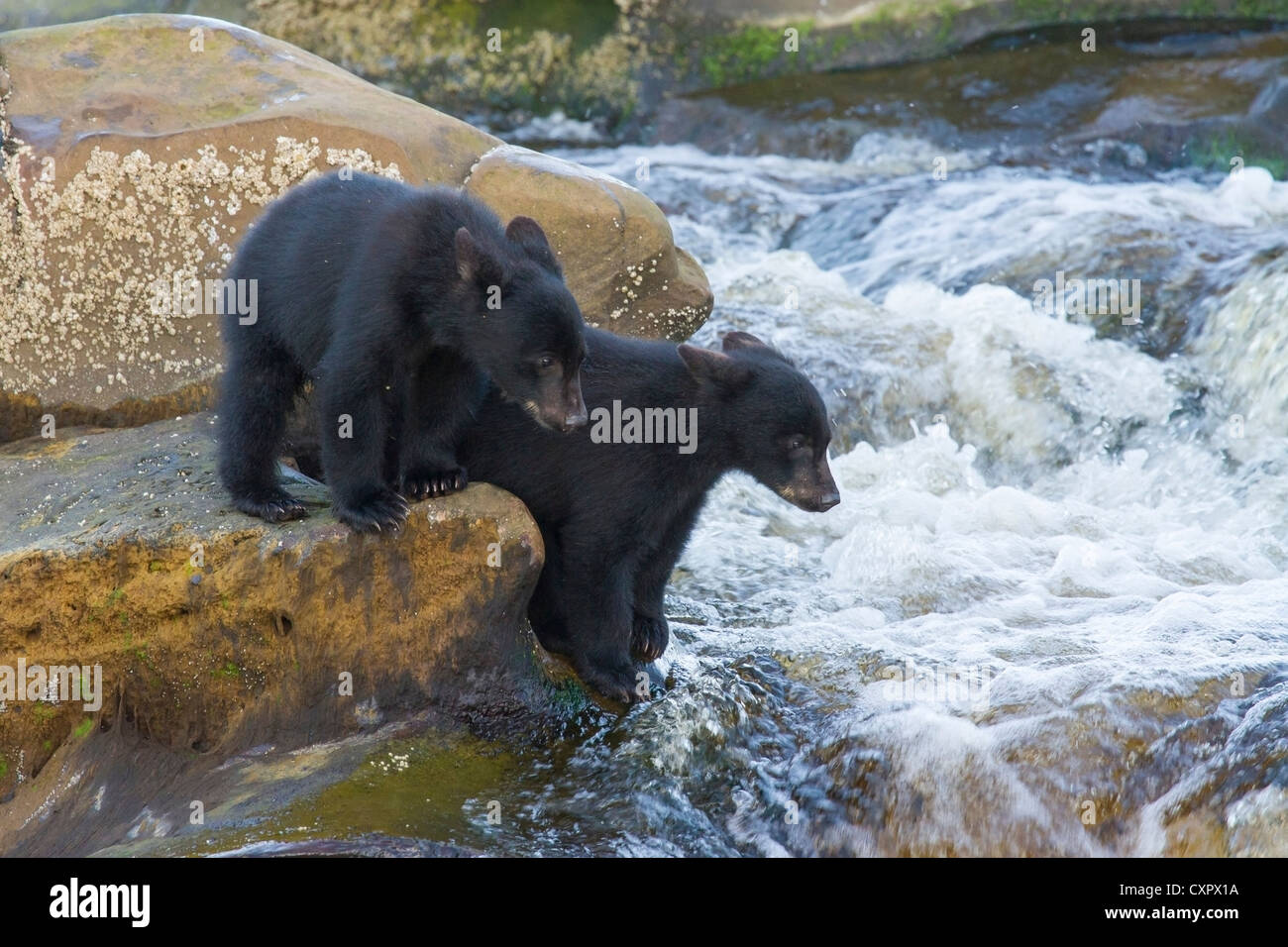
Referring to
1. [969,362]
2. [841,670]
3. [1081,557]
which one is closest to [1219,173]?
[969,362]

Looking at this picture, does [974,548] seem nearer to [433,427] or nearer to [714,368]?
[714,368]

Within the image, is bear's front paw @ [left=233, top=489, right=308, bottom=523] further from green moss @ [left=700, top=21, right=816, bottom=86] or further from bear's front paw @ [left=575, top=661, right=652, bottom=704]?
green moss @ [left=700, top=21, right=816, bottom=86]

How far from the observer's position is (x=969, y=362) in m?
9.62

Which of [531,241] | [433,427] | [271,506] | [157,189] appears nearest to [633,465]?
[433,427]

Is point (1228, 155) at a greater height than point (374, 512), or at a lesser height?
greater

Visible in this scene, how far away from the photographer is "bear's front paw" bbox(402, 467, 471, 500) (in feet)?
16.7

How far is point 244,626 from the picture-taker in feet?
16.1

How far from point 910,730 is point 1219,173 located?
990cm

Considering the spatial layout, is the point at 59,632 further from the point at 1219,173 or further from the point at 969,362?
the point at 1219,173

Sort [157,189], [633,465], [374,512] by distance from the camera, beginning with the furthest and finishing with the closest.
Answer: [157,189]
[633,465]
[374,512]

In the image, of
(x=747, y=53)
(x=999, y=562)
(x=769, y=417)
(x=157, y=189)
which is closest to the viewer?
(x=769, y=417)

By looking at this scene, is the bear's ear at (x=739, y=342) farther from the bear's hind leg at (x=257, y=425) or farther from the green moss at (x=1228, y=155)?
the green moss at (x=1228, y=155)

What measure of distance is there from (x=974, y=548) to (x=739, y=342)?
227 cm

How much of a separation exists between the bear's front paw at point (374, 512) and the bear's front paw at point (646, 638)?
3.96 ft
